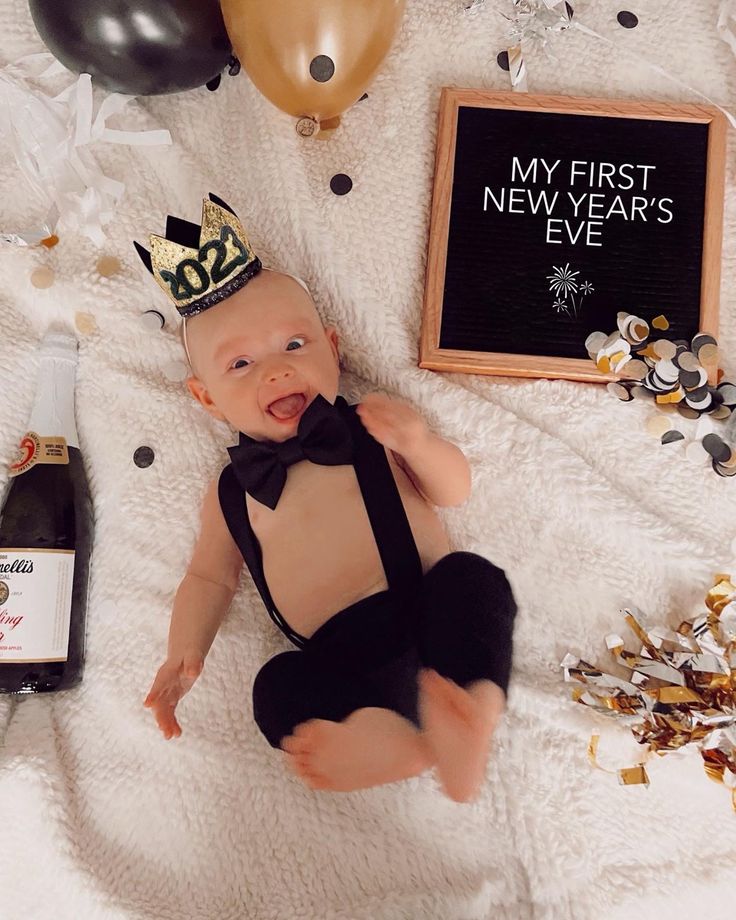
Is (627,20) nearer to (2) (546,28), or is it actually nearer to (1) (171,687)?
(2) (546,28)

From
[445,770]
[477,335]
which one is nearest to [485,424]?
[477,335]

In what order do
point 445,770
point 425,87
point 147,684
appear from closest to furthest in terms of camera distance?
point 445,770 < point 147,684 < point 425,87

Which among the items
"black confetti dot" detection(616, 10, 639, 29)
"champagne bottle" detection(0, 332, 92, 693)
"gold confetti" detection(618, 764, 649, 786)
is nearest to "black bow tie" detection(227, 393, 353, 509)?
"champagne bottle" detection(0, 332, 92, 693)

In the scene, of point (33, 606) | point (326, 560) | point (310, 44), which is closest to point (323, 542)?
point (326, 560)

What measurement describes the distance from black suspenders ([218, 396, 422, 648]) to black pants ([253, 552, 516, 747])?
0.03 m

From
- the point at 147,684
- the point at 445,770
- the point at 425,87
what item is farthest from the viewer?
the point at 425,87

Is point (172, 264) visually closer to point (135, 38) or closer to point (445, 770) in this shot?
point (135, 38)

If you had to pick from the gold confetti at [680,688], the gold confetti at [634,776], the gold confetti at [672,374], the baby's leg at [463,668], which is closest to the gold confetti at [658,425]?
the gold confetti at [672,374]

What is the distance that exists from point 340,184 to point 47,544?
0.63 meters

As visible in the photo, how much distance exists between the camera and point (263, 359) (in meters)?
0.98

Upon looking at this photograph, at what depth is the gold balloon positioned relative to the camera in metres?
0.94

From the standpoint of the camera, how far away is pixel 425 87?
115 centimetres

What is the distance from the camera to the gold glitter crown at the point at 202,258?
3.19ft

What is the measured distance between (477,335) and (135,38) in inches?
22.2
